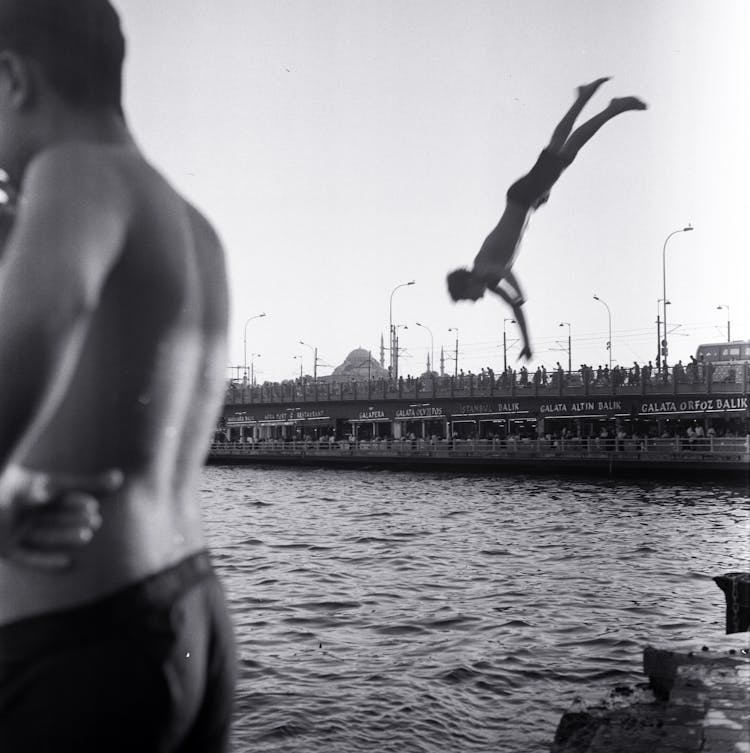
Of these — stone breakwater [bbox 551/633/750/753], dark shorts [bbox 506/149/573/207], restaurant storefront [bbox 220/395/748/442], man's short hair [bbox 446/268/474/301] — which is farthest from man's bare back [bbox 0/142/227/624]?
restaurant storefront [bbox 220/395/748/442]

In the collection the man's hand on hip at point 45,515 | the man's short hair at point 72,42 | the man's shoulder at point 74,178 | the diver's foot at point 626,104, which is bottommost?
the man's hand on hip at point 45,515

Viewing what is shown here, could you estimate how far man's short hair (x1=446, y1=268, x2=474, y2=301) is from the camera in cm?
128

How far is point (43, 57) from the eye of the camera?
99 cm

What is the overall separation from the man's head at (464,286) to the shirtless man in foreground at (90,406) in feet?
1.31

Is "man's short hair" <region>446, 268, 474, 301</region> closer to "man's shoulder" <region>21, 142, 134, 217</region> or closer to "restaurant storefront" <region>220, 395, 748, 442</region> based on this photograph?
"man's shoulder" <region>21, 142, 134, 217</region>

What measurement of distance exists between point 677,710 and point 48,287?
18.9ft

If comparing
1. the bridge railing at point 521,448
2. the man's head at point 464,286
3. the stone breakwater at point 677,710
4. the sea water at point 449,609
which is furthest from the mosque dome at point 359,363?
the bridge railing at point 521,448

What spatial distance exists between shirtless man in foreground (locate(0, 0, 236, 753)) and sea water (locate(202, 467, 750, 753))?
0.62m

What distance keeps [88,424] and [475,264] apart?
621 mm

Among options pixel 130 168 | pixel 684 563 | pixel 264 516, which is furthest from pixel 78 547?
pixel 264 516

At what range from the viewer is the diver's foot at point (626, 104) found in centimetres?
133

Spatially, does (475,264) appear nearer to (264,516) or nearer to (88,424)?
(88,424)

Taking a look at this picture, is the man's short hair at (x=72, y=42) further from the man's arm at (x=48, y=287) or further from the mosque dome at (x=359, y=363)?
the mosque dome at (x=359, y=363)

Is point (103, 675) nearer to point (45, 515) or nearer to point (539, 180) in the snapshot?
point (45, 515)
